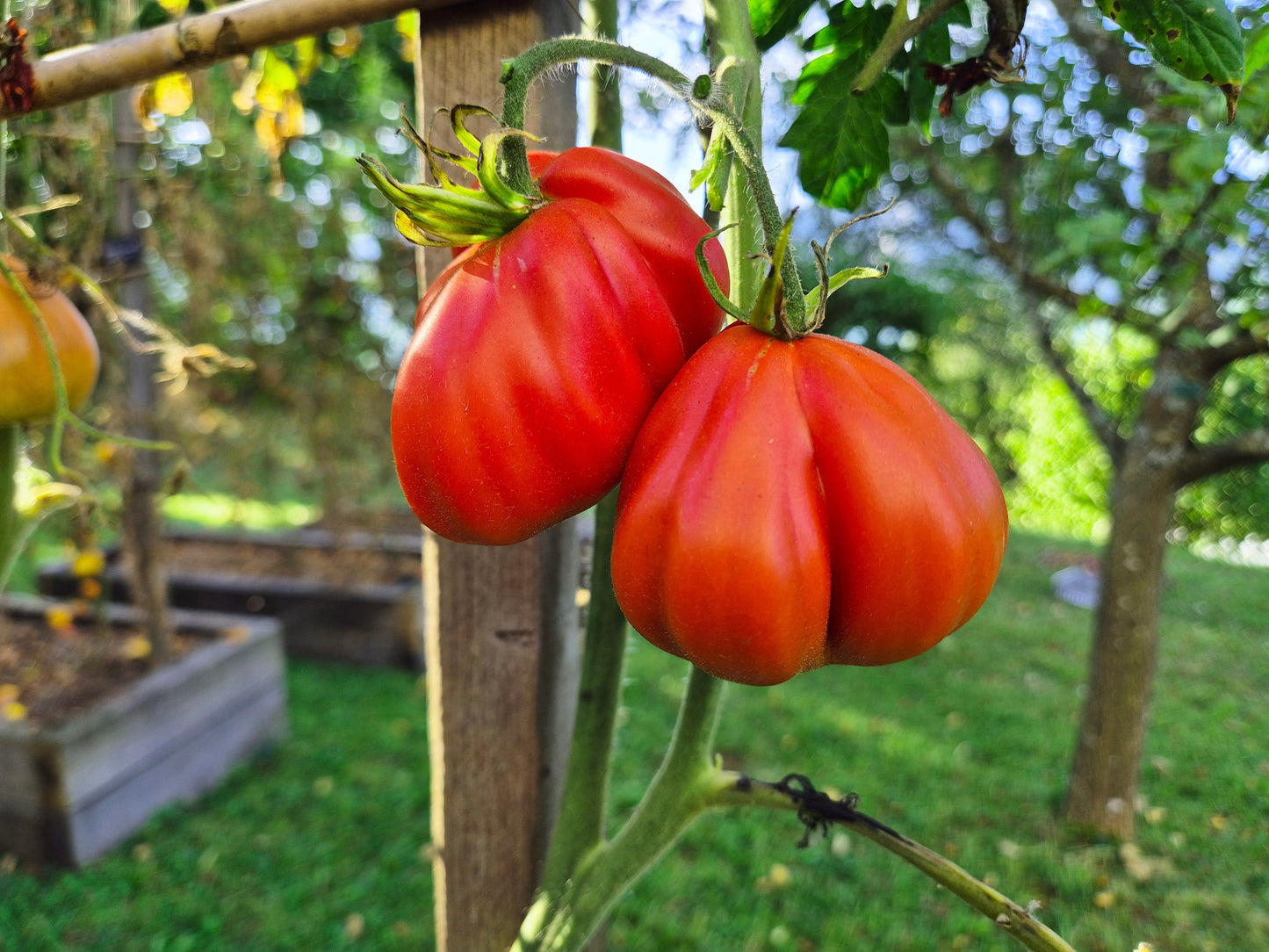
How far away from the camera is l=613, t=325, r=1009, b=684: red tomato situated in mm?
489

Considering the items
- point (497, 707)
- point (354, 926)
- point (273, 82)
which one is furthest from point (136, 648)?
point (497, 707)

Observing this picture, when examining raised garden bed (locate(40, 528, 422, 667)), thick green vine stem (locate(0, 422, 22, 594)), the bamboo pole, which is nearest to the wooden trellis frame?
the bamboo pole

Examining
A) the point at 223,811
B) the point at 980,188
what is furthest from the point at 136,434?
the point at 980,188

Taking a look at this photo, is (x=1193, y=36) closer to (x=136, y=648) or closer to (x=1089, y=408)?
(x=1089, y=408)

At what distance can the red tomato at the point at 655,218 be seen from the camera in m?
0.58

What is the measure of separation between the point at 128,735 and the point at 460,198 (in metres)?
2.83

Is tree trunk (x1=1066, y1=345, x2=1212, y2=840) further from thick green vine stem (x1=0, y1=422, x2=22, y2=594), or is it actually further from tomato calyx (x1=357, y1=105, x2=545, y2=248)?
thick green vine stem (x1=0, y1=422, x2=22, y2=594)

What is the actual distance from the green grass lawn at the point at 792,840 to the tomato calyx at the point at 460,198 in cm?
153

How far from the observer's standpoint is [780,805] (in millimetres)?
727

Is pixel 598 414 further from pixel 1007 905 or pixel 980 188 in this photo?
pixel 980 188

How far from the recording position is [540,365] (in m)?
0.53

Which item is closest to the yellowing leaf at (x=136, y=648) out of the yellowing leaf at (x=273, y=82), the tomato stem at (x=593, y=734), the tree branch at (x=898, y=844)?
the yellowing leaf at (x=273, y=82)

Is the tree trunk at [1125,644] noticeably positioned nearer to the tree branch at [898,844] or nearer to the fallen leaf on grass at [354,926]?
the fallen leaf on grass at [354,926]

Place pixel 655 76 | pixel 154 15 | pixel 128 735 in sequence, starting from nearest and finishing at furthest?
pixel 655 76 → pixel 154 15 → pixel 128 735
